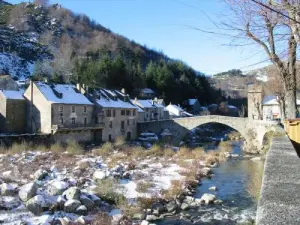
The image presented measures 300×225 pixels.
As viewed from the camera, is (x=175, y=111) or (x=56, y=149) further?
(x=175, y=111)

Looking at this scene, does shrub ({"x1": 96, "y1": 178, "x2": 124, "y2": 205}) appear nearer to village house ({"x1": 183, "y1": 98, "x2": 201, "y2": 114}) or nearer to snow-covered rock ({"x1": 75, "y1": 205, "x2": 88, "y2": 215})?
snow-covered rock ({"x1": 75, "y1": 205, "x2": 88, "y2": 215})

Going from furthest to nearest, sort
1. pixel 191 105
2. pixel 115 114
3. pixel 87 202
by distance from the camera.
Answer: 1. pixel 191 105
2. pixel 115 114
3. pixel 87 202

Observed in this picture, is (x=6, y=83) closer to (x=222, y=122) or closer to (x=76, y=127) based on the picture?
(x=76, y=127)

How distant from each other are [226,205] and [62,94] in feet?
85.8

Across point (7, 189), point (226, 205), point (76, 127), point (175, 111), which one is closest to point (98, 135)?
point (76, 127)

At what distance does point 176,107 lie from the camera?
70.4 metres

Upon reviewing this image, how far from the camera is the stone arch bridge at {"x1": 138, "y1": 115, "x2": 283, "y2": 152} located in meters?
44.4

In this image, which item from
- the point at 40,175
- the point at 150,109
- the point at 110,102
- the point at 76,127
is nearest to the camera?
the point at 40,175

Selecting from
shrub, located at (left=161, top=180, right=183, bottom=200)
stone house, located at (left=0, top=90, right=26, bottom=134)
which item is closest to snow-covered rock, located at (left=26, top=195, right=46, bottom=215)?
shrub, located at (left=161, top=180, right=183, bottom=200)

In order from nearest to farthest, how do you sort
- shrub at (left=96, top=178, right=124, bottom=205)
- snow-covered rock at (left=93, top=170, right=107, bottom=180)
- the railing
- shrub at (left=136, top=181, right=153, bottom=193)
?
the railing, shrub at (left=96, top=178, right=124, bottom=205), shrub at (left=136, top=181, right=153, bottom=193), snow-covered rock at (left=93, top=170, right=107, bottom=180)

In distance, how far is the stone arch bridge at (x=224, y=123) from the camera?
4441 cm

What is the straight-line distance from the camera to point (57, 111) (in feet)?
127

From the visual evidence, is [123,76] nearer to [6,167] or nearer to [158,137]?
[158,137]

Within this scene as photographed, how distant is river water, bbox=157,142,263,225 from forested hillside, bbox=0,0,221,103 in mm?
37242
